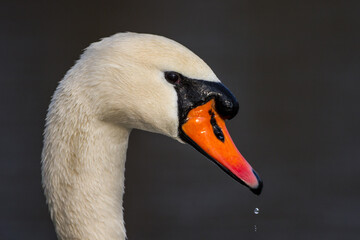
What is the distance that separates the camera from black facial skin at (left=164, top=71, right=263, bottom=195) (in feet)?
10.5

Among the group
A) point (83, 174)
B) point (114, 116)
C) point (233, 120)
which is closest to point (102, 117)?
point (114, 116)

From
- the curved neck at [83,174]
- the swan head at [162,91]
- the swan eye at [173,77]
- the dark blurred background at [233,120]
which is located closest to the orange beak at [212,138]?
the swan head at [162,91]

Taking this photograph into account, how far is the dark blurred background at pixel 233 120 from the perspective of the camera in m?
6.41

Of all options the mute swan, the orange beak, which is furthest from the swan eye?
the orange beak

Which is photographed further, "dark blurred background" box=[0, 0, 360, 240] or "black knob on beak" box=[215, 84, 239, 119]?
"dark blurred background" box=[0, 0, 360, 240]

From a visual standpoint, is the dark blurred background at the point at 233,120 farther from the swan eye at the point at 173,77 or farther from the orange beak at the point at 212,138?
the swan eye at the point at 173,77

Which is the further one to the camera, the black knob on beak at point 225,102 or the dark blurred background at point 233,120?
the dark blurred background at point 233,120

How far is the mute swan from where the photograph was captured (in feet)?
10.5

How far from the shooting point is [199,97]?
10.6ft

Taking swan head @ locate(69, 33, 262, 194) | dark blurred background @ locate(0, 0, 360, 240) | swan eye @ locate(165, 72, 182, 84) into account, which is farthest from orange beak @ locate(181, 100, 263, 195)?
dark blurred background @ locate(0, 0, 360, 240)

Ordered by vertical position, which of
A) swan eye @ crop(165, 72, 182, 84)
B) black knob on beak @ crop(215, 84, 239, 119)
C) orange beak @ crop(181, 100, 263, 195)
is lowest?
orange beak @ crop(181, 100, 263, 195)

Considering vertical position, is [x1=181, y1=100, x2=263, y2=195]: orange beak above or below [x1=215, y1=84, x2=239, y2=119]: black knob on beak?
below

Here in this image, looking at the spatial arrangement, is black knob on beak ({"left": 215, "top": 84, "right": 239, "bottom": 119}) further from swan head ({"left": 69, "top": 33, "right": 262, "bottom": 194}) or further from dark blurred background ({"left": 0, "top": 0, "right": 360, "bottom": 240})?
dark blurred background ({"left": 0, "top": 0, "right": 360, "bottom": 240})

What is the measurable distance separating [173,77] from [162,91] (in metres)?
0.07
